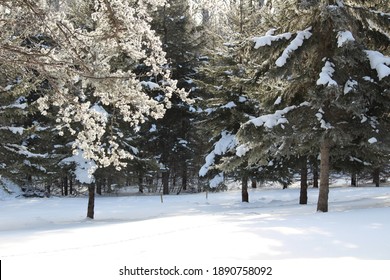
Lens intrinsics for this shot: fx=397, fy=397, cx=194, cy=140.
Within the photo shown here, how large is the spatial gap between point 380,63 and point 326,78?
1.57 meters

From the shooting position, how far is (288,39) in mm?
11508

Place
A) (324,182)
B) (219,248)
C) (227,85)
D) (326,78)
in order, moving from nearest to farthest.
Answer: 1. (219,248)
2. (326,78)
3. (324,182)
4. (227,85)

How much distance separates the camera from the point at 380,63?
34.5 feet

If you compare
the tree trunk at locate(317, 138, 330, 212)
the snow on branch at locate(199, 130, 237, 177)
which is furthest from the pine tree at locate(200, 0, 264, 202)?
the tree trunk at locate(317, 138, 330, 212)

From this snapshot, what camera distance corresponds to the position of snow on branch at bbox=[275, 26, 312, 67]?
10.8 m

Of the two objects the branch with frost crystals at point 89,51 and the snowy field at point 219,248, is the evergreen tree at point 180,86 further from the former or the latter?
the branch with frost crystals at point 89,51

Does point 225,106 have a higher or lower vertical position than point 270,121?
higher

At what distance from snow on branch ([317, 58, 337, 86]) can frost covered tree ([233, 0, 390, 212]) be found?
22mm

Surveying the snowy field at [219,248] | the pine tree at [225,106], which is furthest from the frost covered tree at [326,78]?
the pine tree at [225,106]

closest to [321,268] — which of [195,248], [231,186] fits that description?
[195,248]

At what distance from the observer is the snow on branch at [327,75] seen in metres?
10.2

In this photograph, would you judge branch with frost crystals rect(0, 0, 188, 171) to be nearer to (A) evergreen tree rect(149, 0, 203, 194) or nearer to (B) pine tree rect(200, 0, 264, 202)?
(B) pine tree rect(200, 0, 264, 202)

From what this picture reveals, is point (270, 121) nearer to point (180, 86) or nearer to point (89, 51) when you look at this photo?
point (89, 51)

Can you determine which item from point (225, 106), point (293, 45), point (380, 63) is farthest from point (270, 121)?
point (225, 106)
